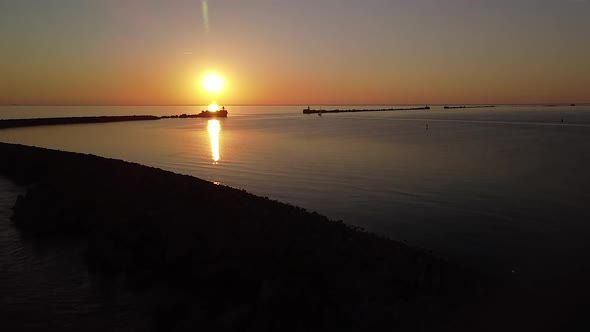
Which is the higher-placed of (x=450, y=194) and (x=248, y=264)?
(x=248, y=264)

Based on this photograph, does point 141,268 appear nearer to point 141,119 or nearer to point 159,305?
point 159,305

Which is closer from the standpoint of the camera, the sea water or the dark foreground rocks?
the dark foreground rocks

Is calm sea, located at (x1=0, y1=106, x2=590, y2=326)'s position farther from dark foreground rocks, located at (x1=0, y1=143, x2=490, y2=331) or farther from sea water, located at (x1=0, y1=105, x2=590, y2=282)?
dark foreground rocks, located at (x1=0, y1=143, x2=490, y2=331)

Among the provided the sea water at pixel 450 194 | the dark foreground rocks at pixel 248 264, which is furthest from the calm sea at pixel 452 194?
the dark foreground rocks at pixel 248 264

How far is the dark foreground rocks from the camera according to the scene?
300 inches

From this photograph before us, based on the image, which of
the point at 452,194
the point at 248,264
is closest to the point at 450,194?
the point at 452,194

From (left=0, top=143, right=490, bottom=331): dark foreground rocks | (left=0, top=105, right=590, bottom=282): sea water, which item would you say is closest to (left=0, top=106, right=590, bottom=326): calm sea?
(left=0, top=105, right=590, bottom=282): sea water

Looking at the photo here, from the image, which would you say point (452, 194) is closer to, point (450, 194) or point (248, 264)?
point (450, 194)

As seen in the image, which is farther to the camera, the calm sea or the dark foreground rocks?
the calm sea

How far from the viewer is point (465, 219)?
16.4m

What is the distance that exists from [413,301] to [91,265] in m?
8.62

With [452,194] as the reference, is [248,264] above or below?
above

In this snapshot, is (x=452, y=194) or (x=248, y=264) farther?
(x=452, y=194)

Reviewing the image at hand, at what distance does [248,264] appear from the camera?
9.33 metres
